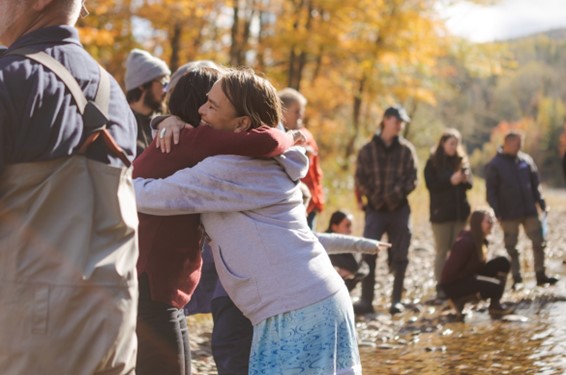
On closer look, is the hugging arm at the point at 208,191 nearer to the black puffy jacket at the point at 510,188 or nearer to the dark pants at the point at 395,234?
the dark pants at the point at 395,234

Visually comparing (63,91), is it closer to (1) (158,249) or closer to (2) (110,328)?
(2) (110,328)

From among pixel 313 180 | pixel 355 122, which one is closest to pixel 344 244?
pixel 313 180

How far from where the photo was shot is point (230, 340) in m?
3.72

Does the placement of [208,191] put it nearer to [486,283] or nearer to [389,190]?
[486,283]

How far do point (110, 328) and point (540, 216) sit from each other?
8858mm

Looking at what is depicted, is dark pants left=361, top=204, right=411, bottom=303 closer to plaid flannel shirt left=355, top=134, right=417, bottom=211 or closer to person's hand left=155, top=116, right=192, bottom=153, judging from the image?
plaid flannel shirt left=355, top=134, right=417, bottom=211

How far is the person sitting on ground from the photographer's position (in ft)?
23.2

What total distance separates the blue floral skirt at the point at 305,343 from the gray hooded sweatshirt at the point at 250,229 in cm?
4

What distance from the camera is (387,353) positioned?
6.50 m

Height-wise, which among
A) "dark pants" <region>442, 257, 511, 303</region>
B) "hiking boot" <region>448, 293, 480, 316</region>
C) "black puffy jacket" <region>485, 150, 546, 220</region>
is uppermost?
"black puffy jacket" <region>485, 150, 546, 220</region>

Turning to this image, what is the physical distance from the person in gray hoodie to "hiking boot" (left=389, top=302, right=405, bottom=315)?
5.37 m

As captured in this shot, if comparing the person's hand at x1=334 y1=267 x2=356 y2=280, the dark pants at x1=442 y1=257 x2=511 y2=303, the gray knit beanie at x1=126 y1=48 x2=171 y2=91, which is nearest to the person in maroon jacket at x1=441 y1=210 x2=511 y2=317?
the dark pants at x1=442 y1=257 x2=511 y2=303

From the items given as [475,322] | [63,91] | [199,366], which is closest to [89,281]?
[63,91]

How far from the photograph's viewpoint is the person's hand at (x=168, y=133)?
3.02 m
